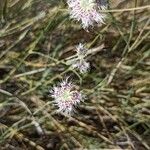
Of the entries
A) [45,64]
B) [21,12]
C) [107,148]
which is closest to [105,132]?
[107,148]

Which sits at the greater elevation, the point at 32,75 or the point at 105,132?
the point at 32,75

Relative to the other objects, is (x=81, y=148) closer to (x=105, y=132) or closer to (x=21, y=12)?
(x=105, y=132)

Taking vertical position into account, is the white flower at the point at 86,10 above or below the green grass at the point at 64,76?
above

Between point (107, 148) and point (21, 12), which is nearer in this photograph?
point (107, 148)

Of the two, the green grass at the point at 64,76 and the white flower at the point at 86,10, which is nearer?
the white flower at the point at 86,10

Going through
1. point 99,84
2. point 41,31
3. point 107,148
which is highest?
point 41,31
